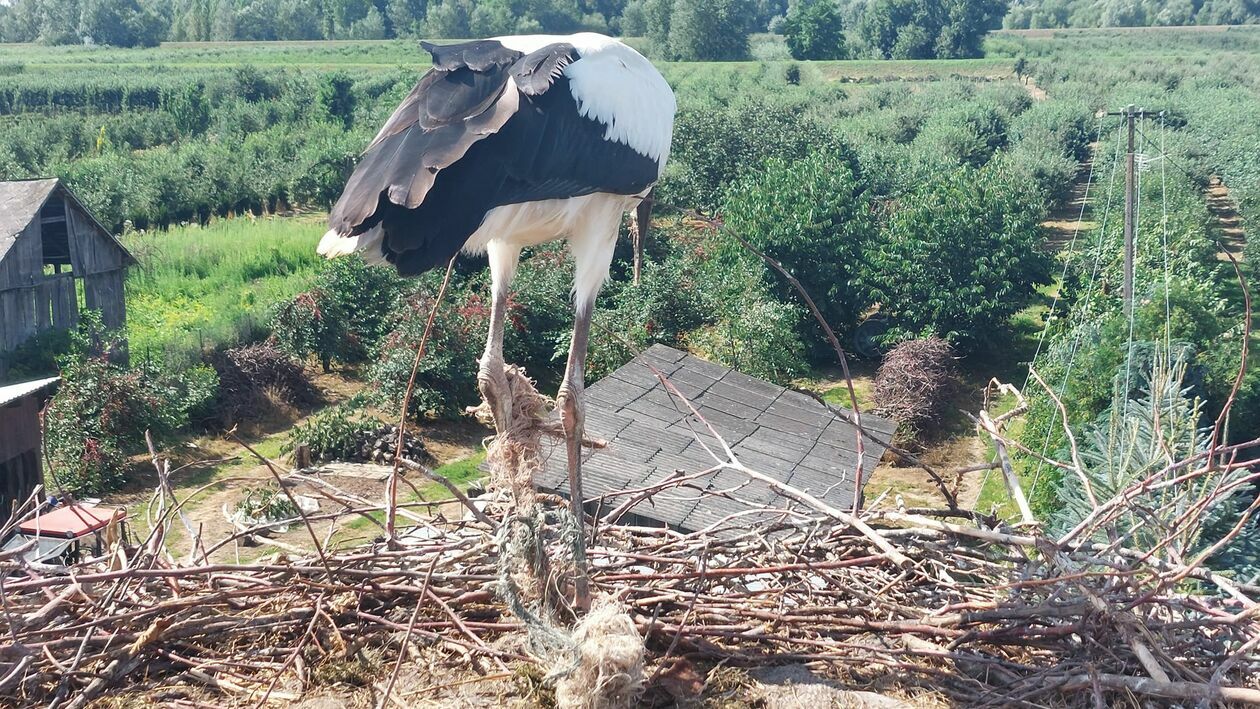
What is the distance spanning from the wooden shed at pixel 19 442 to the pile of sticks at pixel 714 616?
5261 mm

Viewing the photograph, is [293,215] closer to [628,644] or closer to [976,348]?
[976,348]

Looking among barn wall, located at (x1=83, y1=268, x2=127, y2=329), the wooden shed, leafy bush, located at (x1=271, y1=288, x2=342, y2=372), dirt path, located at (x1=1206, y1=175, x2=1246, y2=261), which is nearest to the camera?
the wooden shed

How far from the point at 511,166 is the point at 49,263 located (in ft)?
48.5

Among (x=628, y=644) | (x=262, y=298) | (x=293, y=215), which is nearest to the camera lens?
(x=628, y=644)

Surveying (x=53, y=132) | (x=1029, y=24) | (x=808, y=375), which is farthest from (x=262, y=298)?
(x=1029, y=24)

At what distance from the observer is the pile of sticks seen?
12.1 ft

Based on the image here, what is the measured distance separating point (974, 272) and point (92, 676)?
53.1ft

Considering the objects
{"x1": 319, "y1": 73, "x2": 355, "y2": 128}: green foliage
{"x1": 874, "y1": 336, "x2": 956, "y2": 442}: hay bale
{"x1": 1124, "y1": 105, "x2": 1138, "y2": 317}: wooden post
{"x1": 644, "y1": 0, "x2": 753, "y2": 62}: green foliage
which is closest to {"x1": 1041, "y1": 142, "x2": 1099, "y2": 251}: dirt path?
{"x1": 874, "y1": 336, "x2": 956, "y2": 442}: hay bale

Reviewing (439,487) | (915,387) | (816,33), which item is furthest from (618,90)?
(816,33)

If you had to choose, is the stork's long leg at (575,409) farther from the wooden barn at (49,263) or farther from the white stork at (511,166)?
the wooden barn at (49,263)

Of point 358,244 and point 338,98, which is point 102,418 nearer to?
point 358,244

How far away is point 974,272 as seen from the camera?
1800 cm

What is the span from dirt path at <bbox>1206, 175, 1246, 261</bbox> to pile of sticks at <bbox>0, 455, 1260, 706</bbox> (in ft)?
68.1

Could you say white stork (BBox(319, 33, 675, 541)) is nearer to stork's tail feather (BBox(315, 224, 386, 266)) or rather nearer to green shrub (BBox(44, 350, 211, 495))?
stork's tail feather (BBox(315, 224, 386, 266))
